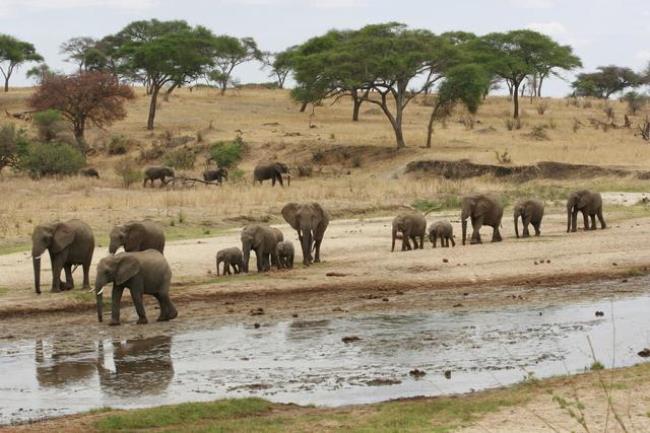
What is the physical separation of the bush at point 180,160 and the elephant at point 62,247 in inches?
1245

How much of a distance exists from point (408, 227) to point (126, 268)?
31.3ft

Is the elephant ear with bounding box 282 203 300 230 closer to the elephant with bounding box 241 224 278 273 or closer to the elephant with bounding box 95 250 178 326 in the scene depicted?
the elephant with bounding box 241 224 278 273

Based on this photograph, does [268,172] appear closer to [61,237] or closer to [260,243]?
[260,243]

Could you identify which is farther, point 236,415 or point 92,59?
point 92,59

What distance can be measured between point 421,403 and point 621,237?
1549 centimetres

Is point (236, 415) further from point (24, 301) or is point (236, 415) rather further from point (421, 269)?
point (421, 269)

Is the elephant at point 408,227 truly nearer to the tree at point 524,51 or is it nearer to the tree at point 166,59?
the tree at point 166,59

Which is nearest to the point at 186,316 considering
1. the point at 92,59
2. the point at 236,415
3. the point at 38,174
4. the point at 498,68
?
the point at 236,415

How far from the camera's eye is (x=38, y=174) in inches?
1772

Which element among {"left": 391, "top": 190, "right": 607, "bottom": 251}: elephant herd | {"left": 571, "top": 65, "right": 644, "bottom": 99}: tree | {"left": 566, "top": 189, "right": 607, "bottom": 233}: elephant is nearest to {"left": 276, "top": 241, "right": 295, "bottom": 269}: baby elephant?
{"left": 391, "top": 190, "right": 607, "bottom": 251}: elephant herd

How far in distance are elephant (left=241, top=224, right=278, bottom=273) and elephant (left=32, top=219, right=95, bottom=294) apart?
298cm

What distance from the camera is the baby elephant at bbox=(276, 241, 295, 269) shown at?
22328mm

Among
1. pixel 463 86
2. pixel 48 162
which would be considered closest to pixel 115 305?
pixel 48 162

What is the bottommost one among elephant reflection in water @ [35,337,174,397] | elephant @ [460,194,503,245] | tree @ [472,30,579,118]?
elephant reflection in water @ [35,337,174,397]
